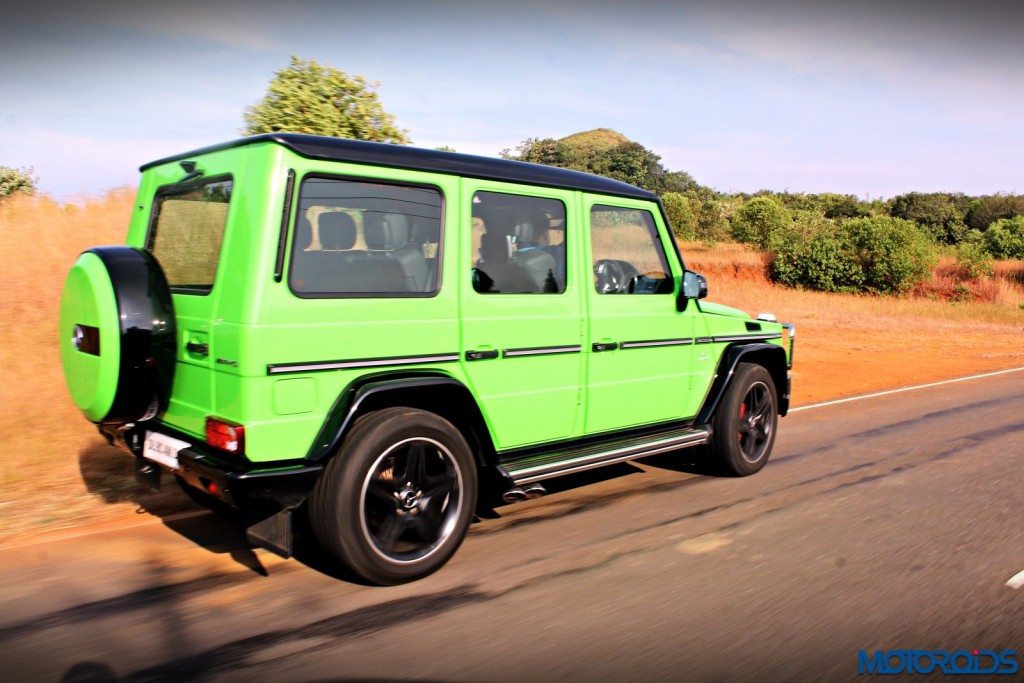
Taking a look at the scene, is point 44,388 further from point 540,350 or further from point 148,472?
point 540,350

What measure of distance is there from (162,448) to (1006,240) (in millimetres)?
40305

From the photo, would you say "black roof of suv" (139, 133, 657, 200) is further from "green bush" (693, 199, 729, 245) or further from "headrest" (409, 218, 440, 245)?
"green bush" (693, 199, 729, 245)

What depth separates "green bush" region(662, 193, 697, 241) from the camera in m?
36.2

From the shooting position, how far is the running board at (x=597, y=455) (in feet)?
14.5

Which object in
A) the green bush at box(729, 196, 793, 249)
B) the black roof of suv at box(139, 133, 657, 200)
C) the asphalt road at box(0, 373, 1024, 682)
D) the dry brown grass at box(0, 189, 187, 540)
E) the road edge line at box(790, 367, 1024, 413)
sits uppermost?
the green bush at box(729, 196, 793, 249)

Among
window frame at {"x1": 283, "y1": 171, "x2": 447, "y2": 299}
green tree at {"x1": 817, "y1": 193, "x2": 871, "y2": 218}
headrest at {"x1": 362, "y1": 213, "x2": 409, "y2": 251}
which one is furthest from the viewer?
green tree at {"x1": 817, "y1": 193, "x2": 871, "y2": 218}

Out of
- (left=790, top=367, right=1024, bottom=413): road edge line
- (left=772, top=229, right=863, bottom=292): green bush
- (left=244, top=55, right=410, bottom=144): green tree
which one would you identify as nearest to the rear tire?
(left=790, top=367, right=1024, bottom=413): road edge line

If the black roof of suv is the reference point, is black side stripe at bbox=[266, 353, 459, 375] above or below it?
below

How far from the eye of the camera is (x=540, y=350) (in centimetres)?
455

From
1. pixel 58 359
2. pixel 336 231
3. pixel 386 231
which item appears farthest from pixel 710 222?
pixel 336 231

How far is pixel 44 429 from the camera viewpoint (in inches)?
271

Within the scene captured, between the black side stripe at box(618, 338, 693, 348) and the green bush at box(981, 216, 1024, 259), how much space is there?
121 feet

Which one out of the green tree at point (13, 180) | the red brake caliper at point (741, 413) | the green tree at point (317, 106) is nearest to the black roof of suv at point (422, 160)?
the red brake caliper at point (741, 413)

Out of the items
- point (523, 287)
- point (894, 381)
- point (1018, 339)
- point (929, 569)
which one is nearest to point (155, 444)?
point (523, 287)
